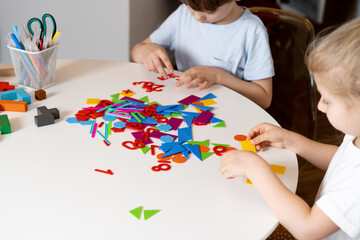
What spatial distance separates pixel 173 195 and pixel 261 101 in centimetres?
68

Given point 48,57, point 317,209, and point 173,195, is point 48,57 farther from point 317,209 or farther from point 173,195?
point 317,209

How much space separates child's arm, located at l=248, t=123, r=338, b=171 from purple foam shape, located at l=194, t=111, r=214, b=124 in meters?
0.12

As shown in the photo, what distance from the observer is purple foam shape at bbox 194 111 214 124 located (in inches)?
40.8

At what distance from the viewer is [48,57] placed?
1186 mm

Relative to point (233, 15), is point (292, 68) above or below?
below

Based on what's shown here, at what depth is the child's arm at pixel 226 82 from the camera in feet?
4.01

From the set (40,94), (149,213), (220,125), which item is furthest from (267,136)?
(40,94)

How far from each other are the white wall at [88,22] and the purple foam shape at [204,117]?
136cm

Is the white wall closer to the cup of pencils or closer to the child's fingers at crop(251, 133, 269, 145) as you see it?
the cup of pencils

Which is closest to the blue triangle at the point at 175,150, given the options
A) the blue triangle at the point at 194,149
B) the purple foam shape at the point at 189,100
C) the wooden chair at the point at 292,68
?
the blue triangle at the point at 194,149

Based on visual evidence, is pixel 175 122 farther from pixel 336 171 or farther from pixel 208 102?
pixel 336 171

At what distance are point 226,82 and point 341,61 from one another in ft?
1.84

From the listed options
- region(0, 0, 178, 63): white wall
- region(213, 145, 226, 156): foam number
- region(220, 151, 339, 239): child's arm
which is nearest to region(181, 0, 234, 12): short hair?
region(213, 145, 226, 156): foam number

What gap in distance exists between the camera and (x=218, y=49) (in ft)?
4.82
